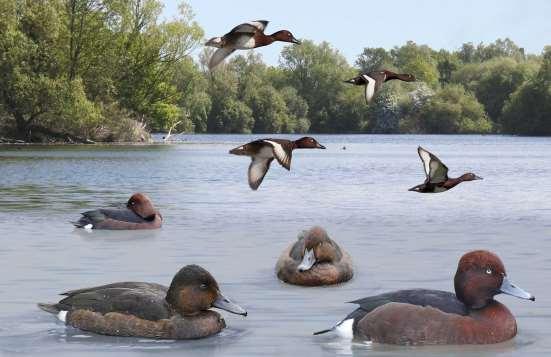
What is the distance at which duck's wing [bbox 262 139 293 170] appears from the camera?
34.7 feet

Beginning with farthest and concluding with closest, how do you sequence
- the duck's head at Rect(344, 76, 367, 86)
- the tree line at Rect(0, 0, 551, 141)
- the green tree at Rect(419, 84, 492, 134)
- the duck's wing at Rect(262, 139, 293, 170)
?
1. the green tree at Rect(419, 84, 492, 134)
2. the tree line at Rect(0, 0, 551, 141)
3. the duck's wing at Rect(262, 139, 293, 170)
4. the duck's head at Rect(344, 76, 367, 86)

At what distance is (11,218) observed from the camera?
25734mm

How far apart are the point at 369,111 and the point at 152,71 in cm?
6711

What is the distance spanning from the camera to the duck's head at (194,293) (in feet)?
38.0

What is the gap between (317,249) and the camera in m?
15.2

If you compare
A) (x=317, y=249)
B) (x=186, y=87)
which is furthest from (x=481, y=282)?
(x=186, y=87)

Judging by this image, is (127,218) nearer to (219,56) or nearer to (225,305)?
(225,305)

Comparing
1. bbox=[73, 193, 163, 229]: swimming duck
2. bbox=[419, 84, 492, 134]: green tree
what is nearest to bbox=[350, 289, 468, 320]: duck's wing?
bbox=[73, 193, 163, 229]: swimming duck

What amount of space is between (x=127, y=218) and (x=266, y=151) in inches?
457

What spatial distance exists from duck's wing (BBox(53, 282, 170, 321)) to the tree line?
75926 millimetres

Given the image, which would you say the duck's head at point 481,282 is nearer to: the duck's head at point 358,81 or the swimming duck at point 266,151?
the swimming duck at point 266,151

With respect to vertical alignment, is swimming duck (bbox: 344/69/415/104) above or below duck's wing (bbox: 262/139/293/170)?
above

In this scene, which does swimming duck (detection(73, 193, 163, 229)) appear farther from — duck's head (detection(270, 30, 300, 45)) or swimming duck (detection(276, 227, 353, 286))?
duck's head (detection(270, 30, 300, 45))

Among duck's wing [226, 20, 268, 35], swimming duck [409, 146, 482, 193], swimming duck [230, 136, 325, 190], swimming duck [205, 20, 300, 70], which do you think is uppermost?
duck's wing [226, 20, 268, 35]
